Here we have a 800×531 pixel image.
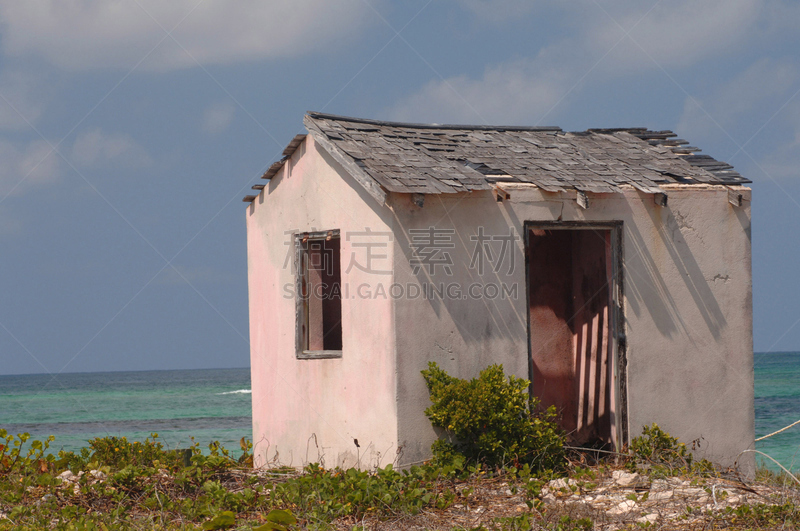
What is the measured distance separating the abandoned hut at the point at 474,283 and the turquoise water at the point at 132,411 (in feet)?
49.7

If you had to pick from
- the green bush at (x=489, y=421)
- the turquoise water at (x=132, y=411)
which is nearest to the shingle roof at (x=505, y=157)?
the green bush at (x=489, y=421)

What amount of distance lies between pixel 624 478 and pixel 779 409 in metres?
30.9

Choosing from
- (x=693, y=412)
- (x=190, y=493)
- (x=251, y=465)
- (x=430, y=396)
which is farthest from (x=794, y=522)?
(x=251, y=465)

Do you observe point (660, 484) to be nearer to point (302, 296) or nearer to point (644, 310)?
point (644, 310)

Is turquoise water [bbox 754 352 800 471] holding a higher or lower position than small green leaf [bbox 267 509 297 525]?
lower

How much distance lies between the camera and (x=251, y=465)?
987 cm

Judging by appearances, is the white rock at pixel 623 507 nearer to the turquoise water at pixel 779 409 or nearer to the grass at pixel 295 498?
the grass at pixel 295 498

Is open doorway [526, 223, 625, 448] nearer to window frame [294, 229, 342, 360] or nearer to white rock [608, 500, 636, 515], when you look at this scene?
white rock [608, 500, 636, 515]

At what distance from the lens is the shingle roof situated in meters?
8.27

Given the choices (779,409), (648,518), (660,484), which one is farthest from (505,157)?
(779,409)

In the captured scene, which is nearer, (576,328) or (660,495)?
(660,495)

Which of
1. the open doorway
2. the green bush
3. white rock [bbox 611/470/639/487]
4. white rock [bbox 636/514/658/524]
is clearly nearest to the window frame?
the green bush

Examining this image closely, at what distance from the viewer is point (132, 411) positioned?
39.9m

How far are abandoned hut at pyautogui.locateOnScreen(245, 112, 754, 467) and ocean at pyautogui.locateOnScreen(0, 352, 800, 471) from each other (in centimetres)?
1267
